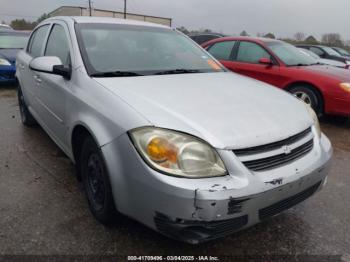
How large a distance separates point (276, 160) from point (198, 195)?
61cm

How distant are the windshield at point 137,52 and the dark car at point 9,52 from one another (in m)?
5.80

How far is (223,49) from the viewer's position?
692cm

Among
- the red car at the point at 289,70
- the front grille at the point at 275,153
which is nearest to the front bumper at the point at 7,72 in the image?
the red car at the point at 289,70

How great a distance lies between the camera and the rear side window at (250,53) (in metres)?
6.34

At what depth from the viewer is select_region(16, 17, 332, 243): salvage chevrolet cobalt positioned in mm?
1876

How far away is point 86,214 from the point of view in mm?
2670

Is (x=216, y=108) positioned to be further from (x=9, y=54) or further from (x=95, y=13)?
(x=95, y=13)

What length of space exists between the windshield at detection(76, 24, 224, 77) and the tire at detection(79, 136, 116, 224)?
0.63 meters

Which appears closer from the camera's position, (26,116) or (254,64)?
(26,116)

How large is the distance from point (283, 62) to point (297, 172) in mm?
4409

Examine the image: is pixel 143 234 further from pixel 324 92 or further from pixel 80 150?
pixel 324 92

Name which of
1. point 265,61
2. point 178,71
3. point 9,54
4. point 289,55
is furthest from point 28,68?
point 9,54

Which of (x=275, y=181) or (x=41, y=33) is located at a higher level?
(x=41, y=33)

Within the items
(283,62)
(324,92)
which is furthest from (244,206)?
(283,62)
